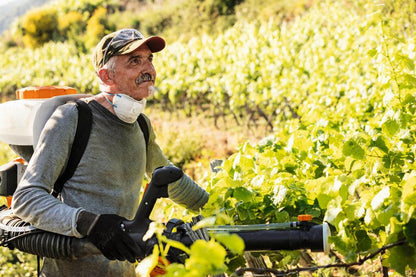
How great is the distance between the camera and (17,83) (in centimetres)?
1797

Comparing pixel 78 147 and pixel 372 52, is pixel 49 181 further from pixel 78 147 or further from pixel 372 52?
pixel 372 52

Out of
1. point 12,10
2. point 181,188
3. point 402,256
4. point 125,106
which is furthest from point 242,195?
point 12,10

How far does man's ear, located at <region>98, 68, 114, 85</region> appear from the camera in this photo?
7.22ft

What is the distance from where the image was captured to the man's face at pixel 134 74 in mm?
2162

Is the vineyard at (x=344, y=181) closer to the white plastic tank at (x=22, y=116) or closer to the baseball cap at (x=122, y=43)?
the baseball cap at (x=122, y=43)

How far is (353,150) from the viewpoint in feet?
6.19

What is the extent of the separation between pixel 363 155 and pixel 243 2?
90.4ft

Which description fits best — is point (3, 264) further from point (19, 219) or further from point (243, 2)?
point (243, 2)

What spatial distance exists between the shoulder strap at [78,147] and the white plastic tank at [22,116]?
41 centimetres

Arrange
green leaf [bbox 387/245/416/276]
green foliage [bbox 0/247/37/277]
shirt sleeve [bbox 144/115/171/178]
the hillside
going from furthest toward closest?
the hillside
green foliage [bbox 0/247/37/277]
shirt sleeve [bbox 144/115/171/178]
green leaf [bbox 387/245/416/276]

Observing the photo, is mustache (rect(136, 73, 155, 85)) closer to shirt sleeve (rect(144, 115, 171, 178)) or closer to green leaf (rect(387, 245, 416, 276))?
shirt sleeve (rect(144, 115, 171, 178))

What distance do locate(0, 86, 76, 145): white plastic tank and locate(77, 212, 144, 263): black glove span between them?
841 mm

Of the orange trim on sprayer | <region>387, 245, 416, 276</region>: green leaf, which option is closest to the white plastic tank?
the orange trim on sprayer

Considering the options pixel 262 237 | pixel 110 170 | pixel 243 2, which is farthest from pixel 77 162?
pixel 243 2
